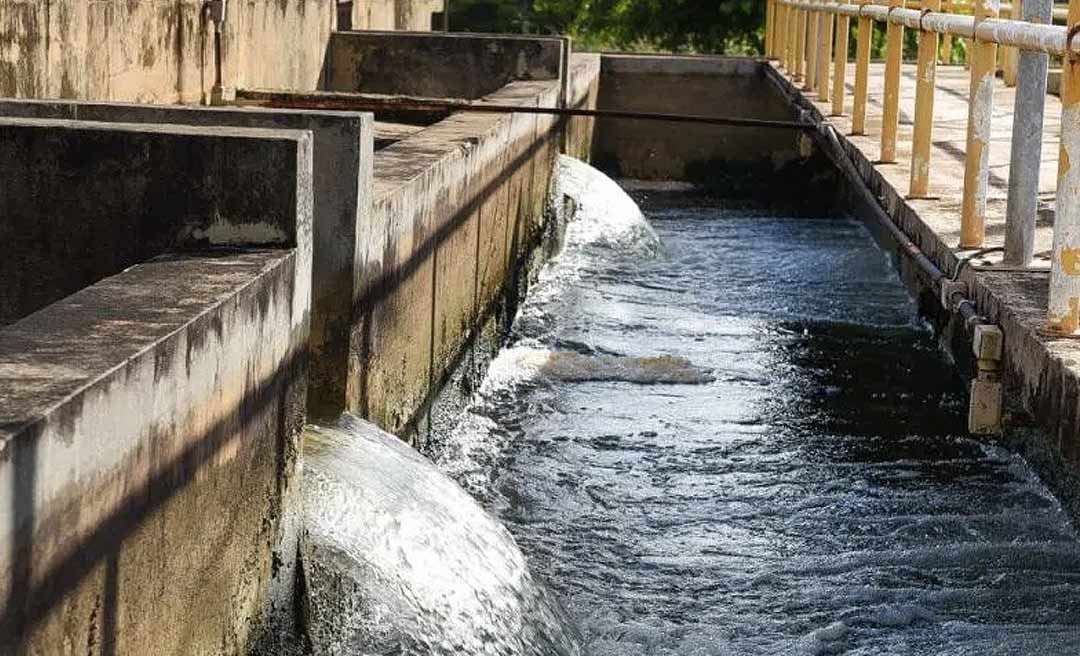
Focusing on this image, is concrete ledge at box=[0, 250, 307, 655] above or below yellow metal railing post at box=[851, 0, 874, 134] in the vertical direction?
below

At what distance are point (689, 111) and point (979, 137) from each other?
12.4 meters

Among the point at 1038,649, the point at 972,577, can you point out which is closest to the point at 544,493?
the point at 972,577

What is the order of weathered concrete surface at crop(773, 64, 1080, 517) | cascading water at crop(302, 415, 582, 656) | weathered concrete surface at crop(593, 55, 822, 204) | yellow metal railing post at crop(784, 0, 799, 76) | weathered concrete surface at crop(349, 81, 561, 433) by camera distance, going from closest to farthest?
cascading water at crop(302, 415, 582, 656)
weathered concrete surface at crop(773, 64, 1080, 517)
weathered concrete surface at crop(349, 81, 561, 433)
yellow metal railing post at crop(784, 0, 799, 76)
weathered concrete surface at crop(593, 55, 822, 204)

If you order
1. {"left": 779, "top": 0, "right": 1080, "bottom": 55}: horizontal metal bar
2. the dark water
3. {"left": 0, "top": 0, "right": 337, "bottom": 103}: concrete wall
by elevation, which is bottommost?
the dark water

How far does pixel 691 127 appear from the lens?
19.3 metres

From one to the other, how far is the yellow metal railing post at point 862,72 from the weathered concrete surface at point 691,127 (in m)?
7.27

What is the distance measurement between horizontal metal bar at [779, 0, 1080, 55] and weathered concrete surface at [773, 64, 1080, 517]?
79cm

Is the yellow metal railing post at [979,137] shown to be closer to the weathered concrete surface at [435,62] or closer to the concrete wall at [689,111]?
the weathered concrete surface at [435,62]

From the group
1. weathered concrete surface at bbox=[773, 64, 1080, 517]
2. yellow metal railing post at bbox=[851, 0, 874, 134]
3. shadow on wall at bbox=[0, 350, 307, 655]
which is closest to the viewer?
shadow on wall at bbox=[0, 350, 307, 655]

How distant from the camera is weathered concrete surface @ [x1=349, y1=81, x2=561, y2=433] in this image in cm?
648

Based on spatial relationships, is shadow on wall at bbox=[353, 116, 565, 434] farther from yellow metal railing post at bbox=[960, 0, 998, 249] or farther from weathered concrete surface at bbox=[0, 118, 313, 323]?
yellow metal railing post at bbox=[960, 0, 998, 249]

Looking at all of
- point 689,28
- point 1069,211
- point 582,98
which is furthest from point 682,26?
point 1069,211

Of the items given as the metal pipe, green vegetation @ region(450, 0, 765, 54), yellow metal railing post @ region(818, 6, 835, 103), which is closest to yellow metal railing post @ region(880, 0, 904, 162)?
the metal pipe

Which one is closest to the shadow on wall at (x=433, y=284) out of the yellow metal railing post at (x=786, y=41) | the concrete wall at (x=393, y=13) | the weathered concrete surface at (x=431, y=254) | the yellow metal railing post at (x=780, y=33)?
the weathered concrete surface at (x=431, y=254)
